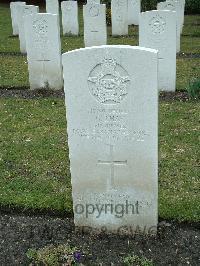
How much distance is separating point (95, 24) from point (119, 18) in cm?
269

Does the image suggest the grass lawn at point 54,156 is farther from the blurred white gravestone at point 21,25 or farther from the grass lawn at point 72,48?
the blurred white gravestone at point 21,25

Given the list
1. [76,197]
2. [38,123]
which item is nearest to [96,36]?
[38,123]

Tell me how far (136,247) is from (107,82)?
1.40 m

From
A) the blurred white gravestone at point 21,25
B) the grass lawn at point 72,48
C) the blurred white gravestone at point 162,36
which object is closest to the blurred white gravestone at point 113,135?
the blurred white gravestone at point 162,36

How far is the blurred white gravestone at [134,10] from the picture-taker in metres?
17.0

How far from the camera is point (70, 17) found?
15.6 metres

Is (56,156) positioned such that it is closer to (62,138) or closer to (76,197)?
(62,138)

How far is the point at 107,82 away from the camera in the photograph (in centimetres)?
360

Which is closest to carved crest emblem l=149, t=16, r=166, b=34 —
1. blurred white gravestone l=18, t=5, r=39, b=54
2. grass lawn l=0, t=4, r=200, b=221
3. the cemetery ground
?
the cemetery ground

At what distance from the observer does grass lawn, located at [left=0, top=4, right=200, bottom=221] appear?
181 inches

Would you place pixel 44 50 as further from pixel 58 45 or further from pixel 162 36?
pixel 162 36

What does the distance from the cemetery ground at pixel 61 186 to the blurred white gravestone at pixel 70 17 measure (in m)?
7.37

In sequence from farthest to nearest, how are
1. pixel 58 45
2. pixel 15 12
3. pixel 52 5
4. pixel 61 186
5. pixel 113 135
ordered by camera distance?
pixel 52 5 → pixel 15 12 → pixel 58 45 → pixel 61 186 → pixel 113 135

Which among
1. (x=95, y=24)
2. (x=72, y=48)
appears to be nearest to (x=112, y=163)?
(x=95, y=24)
